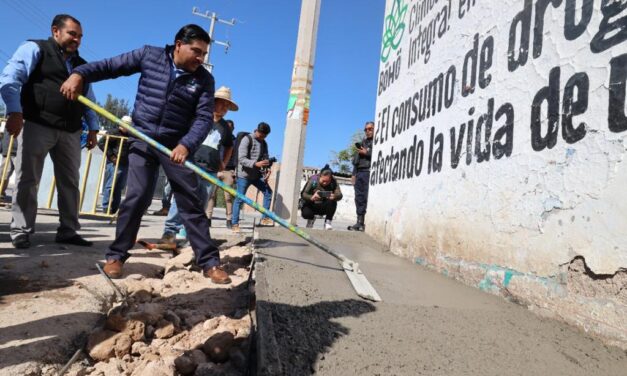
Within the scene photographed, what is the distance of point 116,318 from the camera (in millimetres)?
1744

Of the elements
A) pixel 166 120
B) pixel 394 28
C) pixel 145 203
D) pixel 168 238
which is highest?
pixel 394 28

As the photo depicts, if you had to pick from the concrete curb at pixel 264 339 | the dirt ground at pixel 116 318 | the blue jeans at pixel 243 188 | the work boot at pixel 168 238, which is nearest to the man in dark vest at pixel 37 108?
the dirt ground at pixel 116 318

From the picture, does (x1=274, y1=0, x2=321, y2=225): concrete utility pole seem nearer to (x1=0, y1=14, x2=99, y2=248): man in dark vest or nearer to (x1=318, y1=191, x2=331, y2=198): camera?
(x1=318, y1=191, x2=331, y2=198): camera

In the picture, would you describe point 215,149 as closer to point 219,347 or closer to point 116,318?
point 116,318

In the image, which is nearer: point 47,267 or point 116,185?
point 47,267

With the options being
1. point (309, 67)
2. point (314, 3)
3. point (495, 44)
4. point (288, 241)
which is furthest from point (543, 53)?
point (314, 3)

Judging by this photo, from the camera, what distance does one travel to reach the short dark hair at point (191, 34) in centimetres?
261

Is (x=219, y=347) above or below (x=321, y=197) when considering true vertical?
below

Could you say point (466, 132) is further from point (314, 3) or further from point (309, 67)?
point (314, 3)

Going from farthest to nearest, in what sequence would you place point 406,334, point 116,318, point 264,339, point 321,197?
point 321,197, point 116,318, point 406,334, point 264,339

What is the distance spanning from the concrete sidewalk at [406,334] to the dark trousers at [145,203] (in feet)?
1.44

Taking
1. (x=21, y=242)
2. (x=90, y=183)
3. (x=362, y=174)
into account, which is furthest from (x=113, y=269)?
(x=90, y=183)

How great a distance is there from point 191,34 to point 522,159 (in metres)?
2.19

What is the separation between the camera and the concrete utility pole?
566 centimetres
